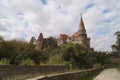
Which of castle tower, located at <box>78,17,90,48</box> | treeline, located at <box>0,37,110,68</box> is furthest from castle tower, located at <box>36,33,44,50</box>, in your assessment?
treeline, located at <box>0,37,110,68</box>

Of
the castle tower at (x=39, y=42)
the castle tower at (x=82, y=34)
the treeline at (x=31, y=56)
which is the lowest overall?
the treeline at (x=31, y=56)

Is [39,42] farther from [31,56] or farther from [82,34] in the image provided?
[31,56]

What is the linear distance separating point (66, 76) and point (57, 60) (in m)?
22.7

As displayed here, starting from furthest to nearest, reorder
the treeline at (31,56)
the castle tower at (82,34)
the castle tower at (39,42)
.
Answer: the castle tower at (82,34) → the castle tower at (39,42) → the treeline at (31,56)

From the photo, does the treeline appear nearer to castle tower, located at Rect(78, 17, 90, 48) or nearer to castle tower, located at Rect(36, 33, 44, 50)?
castle tower, located at Rect(36, 33, 44, 50)

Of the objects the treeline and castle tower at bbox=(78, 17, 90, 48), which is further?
castle tower at bbox=(78, 17, 90, 48)

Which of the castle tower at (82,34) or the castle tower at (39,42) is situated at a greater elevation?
the castle tower at (82,34)

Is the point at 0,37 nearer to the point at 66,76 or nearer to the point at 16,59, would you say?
the point at 16,59

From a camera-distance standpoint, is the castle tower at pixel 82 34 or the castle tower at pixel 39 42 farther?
the castle tower at pixel 82 34

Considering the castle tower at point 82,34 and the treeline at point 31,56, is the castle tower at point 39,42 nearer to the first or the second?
the castle tower at point 82,34

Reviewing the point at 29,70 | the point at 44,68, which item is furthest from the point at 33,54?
the point at 29,70

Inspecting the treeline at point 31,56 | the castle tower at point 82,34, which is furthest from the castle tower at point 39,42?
the treeline at point 31,56

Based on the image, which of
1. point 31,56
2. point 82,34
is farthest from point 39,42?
point 31,56

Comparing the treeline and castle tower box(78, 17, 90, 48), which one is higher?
castle tower box(78, 17, 90, 48)
